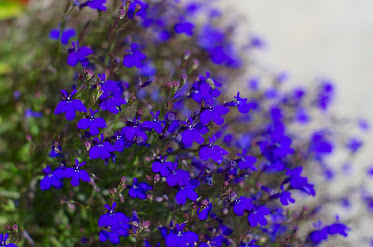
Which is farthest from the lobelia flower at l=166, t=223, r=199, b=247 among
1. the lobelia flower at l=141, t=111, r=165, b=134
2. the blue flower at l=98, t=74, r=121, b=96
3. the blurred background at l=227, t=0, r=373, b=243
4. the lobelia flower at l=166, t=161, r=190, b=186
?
the blurred background at l=227, t=0, r=373, b=243

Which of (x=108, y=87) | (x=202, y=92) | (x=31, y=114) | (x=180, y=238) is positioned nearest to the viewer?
(x=180, y=238)

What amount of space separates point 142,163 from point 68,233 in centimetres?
59

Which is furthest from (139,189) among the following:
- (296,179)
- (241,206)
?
(296,179)

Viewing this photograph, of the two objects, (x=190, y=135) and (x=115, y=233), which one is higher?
(x=190, y=135)

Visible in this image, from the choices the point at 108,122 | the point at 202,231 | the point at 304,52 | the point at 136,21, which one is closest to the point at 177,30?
the point at 136,21

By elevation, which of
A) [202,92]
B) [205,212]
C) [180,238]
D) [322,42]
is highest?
[322,42]

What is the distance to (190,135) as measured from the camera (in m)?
1.62

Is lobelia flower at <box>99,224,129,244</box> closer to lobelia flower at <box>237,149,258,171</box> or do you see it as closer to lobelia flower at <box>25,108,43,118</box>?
lobelia flower at <box>237,149,258,171</box>

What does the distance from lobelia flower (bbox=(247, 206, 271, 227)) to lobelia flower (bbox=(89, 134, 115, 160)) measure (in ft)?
2.06

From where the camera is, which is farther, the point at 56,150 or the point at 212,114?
the point at 56,150

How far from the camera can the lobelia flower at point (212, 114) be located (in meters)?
1.63

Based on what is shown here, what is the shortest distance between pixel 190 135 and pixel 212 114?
0.40 ft

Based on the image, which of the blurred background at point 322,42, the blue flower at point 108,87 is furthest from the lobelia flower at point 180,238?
the blurred background at point 322,42

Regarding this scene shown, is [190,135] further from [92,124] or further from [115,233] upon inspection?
[115,233]
